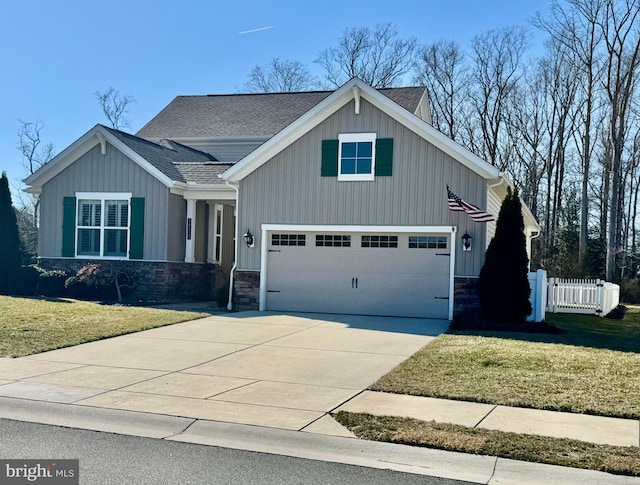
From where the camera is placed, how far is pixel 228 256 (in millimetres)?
A: 22844

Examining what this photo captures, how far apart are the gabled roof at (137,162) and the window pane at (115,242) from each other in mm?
2118

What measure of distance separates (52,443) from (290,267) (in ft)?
37.9

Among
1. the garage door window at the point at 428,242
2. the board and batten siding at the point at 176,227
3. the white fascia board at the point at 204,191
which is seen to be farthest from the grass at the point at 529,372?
the board and batten siding at the point at 176,227

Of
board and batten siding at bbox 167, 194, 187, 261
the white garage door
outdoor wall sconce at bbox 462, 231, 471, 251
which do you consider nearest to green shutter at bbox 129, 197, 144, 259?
board and batten siding at bbox 167, 194, 187, 261

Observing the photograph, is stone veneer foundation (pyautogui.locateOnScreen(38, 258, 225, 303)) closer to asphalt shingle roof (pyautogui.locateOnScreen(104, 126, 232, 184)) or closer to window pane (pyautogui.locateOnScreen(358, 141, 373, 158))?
asphalt shingle roof (pyautogui.locateOnScreen(104, 126, 232, 184))

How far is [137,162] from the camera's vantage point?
19422 mm

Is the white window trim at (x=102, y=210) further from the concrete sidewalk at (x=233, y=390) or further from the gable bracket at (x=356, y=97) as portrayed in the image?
the concrete sidewalk at (x=233, y=390)

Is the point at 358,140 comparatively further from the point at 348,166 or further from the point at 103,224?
the point at 103,224

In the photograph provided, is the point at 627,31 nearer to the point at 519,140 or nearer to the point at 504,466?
the point at 519,140

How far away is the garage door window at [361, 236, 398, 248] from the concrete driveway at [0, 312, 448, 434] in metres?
2.75

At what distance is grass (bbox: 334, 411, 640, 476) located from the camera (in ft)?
17.7

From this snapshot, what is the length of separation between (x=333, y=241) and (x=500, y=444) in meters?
11.2

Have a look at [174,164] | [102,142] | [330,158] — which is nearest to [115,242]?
[102,142]

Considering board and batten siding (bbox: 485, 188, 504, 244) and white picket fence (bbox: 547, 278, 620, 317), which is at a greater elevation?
board and batten siding (bbox: 485, 188, 504, 244)
